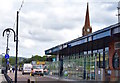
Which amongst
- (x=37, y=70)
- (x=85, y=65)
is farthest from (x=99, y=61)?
(x=37, y=70)

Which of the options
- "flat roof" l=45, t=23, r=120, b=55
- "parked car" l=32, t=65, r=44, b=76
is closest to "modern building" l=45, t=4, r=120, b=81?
"flat roof" l=45, t=23, r=120, b=55

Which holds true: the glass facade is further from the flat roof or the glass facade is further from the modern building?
the flat roof

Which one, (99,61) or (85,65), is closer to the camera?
(99,61)

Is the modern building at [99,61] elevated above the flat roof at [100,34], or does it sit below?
below

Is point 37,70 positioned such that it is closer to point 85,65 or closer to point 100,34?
point 85,65

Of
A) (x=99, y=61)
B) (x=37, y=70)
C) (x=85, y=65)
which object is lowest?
(x=37, y=70)

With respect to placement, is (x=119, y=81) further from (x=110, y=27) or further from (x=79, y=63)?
(x=79, y=63)

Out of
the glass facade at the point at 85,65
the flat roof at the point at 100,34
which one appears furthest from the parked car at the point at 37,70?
the flat roof at the point at 100,34

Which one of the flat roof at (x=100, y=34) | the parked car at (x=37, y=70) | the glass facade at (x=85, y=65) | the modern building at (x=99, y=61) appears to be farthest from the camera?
the parked car at (x=37, y=70)

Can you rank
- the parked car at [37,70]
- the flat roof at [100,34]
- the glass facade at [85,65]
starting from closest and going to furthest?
the flat roof at [100,34] < the glass facade at [85,65] < the parked car at [37,70]

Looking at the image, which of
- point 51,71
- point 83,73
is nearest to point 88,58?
point 83,73

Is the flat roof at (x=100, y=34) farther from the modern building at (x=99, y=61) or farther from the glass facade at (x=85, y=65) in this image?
the glass facade at (x=85, y=65)

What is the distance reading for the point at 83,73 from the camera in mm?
30125

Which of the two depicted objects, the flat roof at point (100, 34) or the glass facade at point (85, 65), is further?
the glass facade at point (85, 65)
